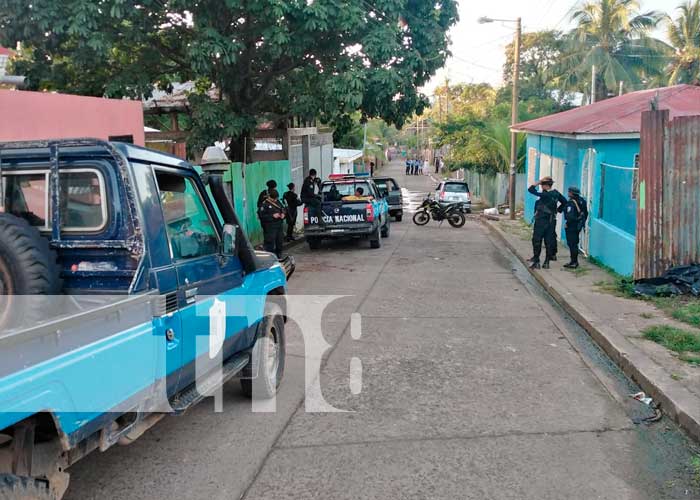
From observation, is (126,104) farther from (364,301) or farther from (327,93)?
(364,301)

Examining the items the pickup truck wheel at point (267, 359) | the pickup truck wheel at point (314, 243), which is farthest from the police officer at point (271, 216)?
the pickup truck wheel at point (267, 359)

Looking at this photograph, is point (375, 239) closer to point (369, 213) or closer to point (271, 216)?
point (369, 213)

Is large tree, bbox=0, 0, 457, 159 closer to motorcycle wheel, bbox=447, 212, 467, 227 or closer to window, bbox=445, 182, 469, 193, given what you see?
motorcycle wheel, bbox=447, 212, 467, 227

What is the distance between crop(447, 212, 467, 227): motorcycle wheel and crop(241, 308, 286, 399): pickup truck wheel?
57.3 ft

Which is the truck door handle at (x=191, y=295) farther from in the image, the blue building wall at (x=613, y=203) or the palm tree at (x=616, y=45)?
the palm tree at (x=616, y=45)

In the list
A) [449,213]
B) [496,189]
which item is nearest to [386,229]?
[449,213]

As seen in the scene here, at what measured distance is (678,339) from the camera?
726cm

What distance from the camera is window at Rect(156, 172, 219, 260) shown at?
4254 millimetres

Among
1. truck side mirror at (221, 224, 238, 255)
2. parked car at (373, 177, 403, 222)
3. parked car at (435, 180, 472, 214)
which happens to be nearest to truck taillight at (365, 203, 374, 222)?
parked car at (373, 177, 403, 222)

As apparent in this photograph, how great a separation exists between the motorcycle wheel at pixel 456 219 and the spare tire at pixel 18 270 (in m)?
20.0

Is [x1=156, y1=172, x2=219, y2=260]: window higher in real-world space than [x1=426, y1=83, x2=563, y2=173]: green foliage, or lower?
lower

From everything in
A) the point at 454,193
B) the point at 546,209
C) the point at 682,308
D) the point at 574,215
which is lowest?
the point at 682,308

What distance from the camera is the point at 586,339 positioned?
8.14m

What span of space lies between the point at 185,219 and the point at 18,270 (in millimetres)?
1237
